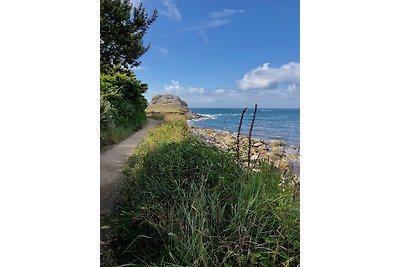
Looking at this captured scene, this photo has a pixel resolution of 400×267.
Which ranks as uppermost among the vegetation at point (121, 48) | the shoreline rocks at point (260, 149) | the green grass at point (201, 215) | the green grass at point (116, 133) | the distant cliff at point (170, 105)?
the vegetation at point (121, 48)

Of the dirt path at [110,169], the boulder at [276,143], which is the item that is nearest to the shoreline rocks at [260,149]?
the boulder at [276,143]

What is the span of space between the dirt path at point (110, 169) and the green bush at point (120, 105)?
0.21ft

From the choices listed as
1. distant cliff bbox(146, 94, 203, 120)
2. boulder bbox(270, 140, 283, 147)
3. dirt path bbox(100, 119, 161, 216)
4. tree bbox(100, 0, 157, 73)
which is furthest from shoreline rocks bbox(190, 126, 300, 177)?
tree bbox(100, 0, 157, 73)

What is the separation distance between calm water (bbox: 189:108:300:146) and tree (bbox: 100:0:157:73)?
1.44 ft

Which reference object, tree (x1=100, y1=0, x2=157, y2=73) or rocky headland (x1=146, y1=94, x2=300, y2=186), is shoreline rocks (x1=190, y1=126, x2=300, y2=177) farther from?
tree (x1=100, y1=0, x2=157, y2=73)

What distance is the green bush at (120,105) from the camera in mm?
1956

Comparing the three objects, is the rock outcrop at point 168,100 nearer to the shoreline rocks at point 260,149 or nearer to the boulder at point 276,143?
the shoreline rocks at point 260,149

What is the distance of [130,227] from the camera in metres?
1.92
